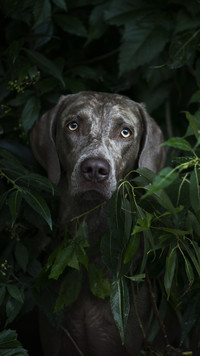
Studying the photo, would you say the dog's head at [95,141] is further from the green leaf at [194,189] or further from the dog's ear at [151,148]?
the green leaf at [194,189]

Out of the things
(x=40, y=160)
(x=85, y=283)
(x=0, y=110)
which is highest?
(x=0, y=110)

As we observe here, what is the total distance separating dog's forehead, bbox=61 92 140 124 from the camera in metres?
3.20

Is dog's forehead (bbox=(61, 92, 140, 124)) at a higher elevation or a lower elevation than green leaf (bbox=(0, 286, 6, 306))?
higher

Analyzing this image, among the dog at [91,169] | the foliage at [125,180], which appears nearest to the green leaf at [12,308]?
the foliage at [125,180]

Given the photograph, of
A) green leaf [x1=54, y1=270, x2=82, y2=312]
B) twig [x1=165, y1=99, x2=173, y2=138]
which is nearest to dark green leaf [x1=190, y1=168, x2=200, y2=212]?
green leaf [x1=54, y1=270, x2=82, y2=312]

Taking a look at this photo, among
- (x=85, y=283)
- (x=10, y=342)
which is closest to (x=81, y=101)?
(x=85, y=283)

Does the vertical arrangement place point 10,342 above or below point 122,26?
below

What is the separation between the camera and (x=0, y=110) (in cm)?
351

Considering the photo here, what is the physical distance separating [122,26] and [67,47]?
48cm

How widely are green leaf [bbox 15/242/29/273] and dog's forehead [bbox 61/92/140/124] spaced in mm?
740

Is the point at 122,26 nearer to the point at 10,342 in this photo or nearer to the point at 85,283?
the point at 85,283

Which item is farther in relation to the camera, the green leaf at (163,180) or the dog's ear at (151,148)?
the dog's ear at (151,148)

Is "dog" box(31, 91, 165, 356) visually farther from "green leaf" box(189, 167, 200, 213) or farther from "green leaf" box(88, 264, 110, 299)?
"green leaf" box(189, 167, 200, 213)

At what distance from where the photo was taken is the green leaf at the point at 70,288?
2785mm
